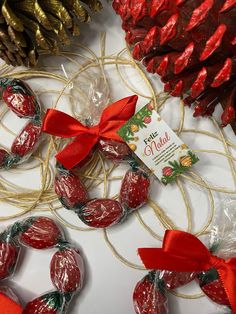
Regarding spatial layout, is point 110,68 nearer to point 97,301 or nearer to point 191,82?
point 191,82

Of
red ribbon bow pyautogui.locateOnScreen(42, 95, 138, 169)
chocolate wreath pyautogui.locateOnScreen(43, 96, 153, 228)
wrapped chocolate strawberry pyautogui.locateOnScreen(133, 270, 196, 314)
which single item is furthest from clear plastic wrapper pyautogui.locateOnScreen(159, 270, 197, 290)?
red ribbon bow pyautogui.locateOnScreen(42, 95, 138, 169)

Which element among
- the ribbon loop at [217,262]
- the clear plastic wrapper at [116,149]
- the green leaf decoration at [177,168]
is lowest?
the ribbon loop at [217,262]

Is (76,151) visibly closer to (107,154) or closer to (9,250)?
(107,154)

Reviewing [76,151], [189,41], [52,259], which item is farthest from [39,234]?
[189,41]

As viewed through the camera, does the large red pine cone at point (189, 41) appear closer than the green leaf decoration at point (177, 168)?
Yes

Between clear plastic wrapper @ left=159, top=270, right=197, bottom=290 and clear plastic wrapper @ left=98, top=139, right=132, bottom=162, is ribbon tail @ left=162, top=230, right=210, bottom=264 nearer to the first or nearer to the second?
clear plastic wrapper @ left=159, top=270, right=197, bottom=290

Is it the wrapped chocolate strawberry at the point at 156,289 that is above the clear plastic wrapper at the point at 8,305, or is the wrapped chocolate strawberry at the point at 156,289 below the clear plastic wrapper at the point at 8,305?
below

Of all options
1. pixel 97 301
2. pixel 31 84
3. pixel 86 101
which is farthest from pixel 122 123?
pixel 97 301

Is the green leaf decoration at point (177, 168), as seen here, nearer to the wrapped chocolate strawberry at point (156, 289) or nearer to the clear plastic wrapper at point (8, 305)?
the wrapped chocolate strawberry at point (156, 289)

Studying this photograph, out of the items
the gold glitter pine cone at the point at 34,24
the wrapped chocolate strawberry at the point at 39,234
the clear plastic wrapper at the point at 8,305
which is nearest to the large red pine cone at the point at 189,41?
the gold glitter pine cone at the point at 34,24
